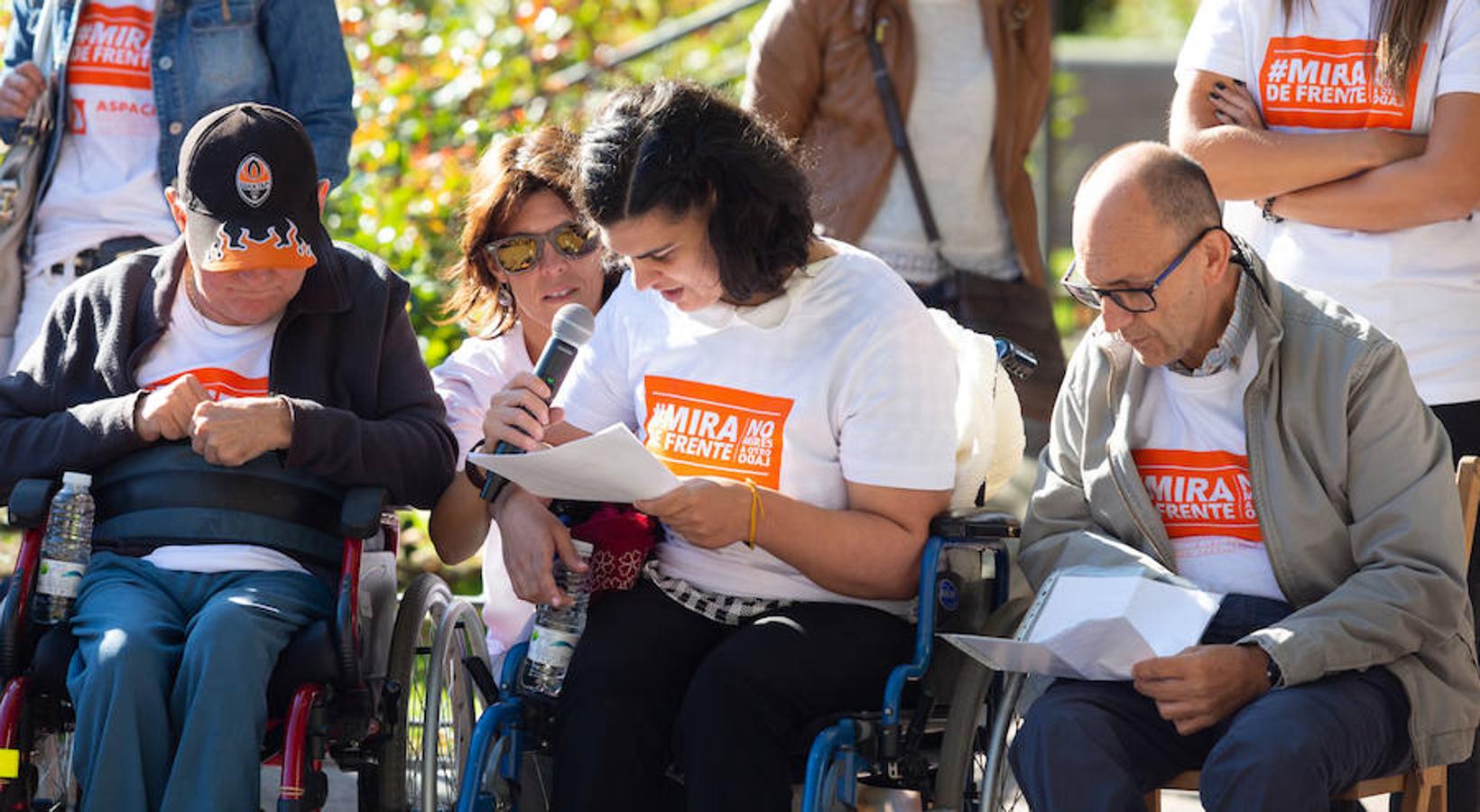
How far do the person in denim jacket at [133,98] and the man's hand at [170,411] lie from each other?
1069 mm

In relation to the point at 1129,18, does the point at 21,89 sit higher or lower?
lower

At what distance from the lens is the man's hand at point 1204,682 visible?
3.84 m

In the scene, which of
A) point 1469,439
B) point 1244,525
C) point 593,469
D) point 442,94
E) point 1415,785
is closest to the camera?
point 593,469

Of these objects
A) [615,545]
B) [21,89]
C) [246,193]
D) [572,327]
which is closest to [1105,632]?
[615,545]

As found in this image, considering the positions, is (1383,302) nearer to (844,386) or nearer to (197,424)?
(844,386)

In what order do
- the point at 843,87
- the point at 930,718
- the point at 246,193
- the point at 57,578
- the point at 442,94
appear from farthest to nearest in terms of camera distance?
the point at 442,94, the point at 843,87, the point at 246,193, the point at 57,578, the point at 930,718

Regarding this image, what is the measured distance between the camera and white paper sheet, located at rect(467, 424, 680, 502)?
3795 mm

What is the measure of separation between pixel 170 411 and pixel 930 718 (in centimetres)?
166

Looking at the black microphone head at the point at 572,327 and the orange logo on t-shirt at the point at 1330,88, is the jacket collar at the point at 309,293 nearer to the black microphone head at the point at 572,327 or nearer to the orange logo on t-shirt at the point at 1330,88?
the black microphone head at the point at 572,327

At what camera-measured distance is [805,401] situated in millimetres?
4270

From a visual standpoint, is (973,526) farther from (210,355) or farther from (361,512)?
(210,355)

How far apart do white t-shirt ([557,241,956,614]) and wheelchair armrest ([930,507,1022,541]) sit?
0.08 m

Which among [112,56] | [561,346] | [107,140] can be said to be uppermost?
[112,56]

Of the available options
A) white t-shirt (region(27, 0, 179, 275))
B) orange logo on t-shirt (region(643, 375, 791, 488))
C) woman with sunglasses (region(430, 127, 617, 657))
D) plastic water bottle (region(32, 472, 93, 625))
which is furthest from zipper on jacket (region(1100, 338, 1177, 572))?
white t-shirt (region(27, 0, 179, 275))
